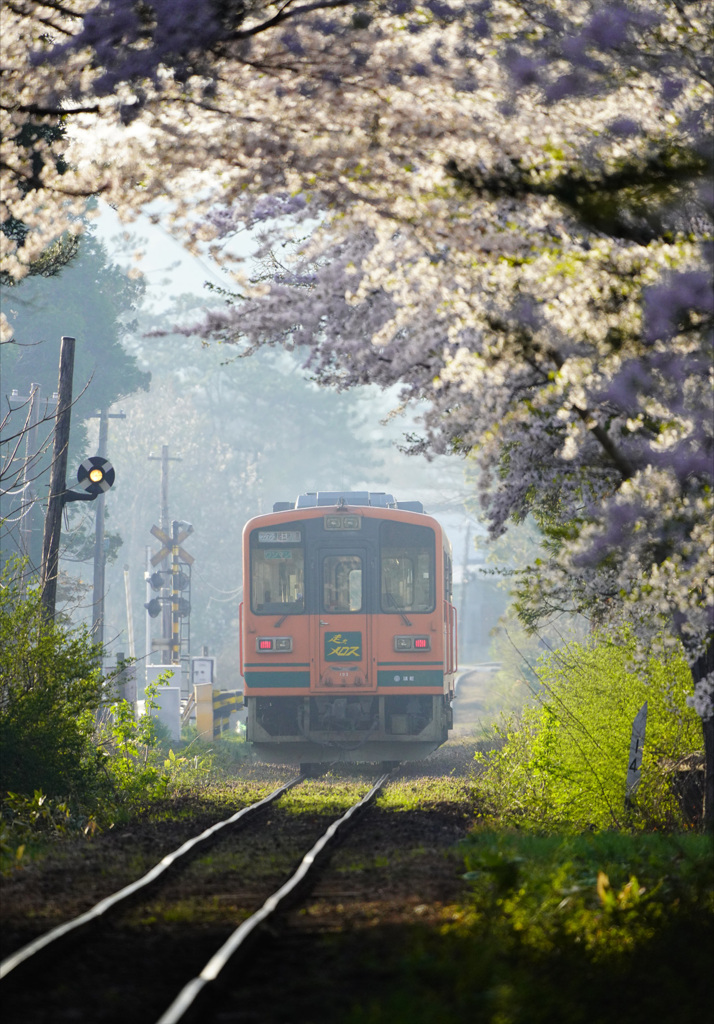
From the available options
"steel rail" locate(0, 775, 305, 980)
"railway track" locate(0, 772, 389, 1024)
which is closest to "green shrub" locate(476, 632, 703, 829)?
"steel rail" locate(0, 775, 305, 980)

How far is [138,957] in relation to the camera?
243 inches

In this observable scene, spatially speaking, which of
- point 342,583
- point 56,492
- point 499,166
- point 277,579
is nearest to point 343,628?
point 342,583

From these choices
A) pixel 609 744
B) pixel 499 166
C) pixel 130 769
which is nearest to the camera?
pixel 499 166

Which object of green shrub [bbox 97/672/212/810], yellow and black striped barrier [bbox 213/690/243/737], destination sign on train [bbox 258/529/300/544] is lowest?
yellow and black striped barrier [bbox 213/690/243/737]

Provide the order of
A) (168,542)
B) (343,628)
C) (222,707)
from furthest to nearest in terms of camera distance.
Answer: (168,542), (222,707), (343,628)

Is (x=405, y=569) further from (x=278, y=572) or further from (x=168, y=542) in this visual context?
(x=168, y=542)

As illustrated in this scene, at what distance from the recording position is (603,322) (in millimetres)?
8438

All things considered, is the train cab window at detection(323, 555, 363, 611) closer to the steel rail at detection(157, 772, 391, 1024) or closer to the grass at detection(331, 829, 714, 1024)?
the steel rail at detection(157, 772, 391, 1024)

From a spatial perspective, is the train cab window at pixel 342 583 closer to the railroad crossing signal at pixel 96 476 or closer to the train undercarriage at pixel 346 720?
the train undercarriage at pixel 346 720

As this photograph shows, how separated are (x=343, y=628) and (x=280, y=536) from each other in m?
1.64

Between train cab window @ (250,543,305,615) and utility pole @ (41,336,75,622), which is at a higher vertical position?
utility pole @ (41,336,75,622)

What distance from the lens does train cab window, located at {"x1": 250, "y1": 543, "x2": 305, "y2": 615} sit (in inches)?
758

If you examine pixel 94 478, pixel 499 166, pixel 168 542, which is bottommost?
pixel 94 478

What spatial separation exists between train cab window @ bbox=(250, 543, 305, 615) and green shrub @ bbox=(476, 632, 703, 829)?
A: 6369mm
